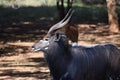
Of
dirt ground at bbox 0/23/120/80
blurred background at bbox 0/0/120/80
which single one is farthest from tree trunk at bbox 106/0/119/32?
dirt ground at bbox 0/23/120/80

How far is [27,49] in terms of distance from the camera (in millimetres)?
19203

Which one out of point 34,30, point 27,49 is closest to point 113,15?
point 34,30

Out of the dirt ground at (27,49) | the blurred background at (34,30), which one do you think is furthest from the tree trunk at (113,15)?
the dirt ground at (27,49)

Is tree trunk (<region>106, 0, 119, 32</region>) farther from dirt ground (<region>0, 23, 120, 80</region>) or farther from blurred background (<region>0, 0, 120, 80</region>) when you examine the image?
dirt ground (<region>0, 23, 120, 80</region>)

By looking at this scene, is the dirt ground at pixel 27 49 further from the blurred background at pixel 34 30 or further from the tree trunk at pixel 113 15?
the tree trunk at pixel 113 15

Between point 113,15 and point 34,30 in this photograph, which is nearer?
point 113,15

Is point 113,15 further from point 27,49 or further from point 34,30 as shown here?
point 27,49

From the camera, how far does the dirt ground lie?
1202 centimetres

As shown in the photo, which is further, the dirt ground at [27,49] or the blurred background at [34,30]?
the blurred background at [34,30]

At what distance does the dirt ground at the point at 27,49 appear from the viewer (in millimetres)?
12023

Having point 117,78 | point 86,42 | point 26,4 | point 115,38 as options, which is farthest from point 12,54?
point 26,4

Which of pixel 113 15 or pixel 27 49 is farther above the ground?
pixel 113 15

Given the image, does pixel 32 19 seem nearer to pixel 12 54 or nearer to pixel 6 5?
pixel 6 5

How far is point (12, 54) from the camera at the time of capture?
17.9m
